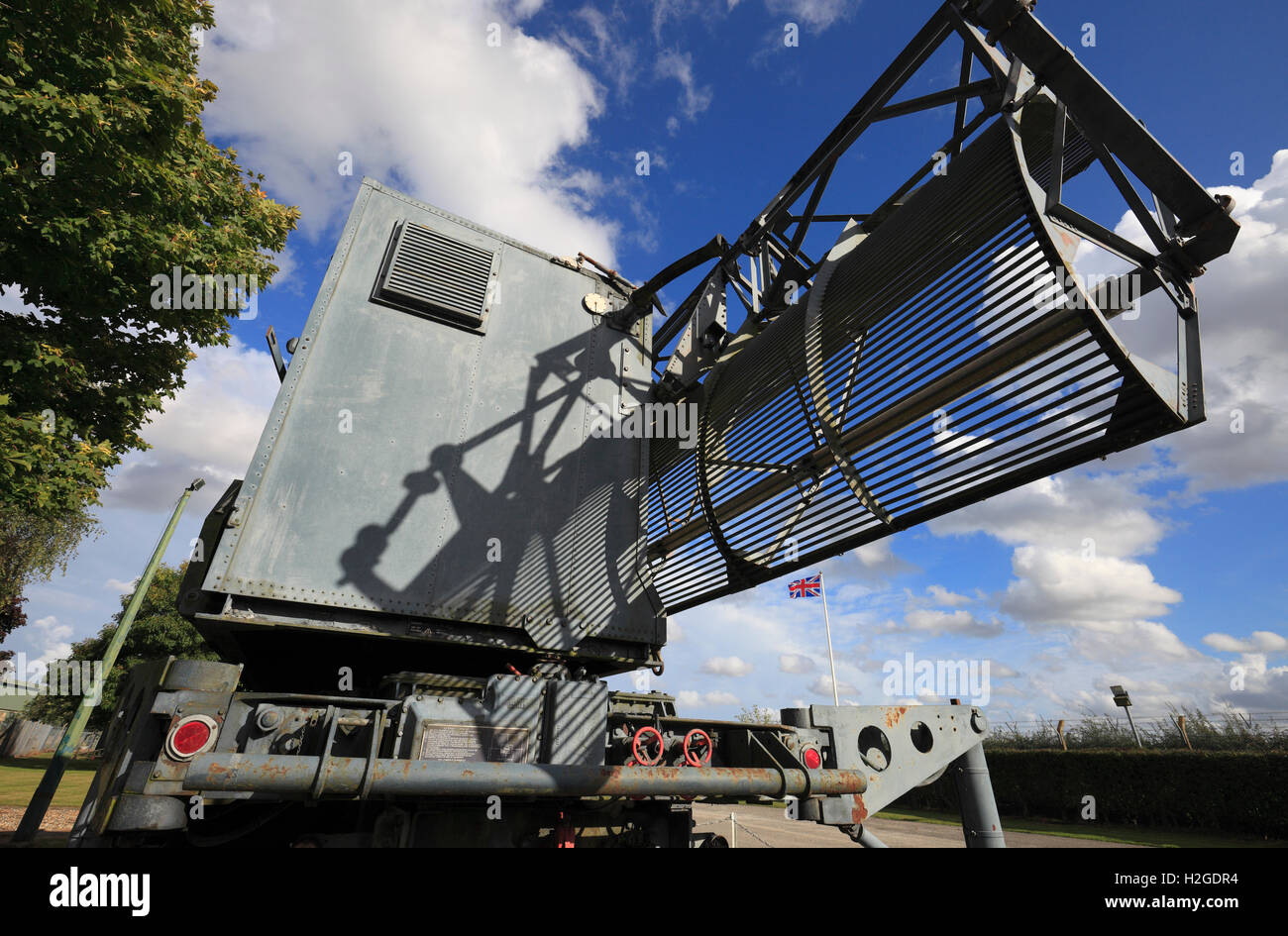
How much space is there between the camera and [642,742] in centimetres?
411

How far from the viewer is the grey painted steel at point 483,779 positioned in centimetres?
291

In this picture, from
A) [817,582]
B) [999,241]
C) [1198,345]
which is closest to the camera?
[1198,345]

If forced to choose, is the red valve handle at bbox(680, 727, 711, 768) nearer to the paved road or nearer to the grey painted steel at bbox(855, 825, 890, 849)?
the grey painted steel at bbox(855, 825, 890, 849)

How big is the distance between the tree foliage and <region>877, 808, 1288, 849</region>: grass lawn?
22.0 metres

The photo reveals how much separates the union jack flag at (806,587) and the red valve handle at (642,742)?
22.0 meters

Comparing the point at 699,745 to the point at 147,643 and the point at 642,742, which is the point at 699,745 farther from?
the point at 147,643

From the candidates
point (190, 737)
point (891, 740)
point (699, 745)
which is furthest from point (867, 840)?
point (190, 737)

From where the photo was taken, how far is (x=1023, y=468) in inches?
163

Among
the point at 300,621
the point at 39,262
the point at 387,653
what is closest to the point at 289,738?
the point at 300,621

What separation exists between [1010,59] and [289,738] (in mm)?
7035

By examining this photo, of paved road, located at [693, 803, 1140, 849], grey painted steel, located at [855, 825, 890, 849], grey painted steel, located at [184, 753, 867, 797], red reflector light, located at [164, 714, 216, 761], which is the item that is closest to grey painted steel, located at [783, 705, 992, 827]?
grey painted steel, located at [855, 825, 890, 849]

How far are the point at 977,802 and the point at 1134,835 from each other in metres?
18.4

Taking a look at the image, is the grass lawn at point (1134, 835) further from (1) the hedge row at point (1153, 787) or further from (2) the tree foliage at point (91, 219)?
(2) the tree foliage at point (91, 219)
